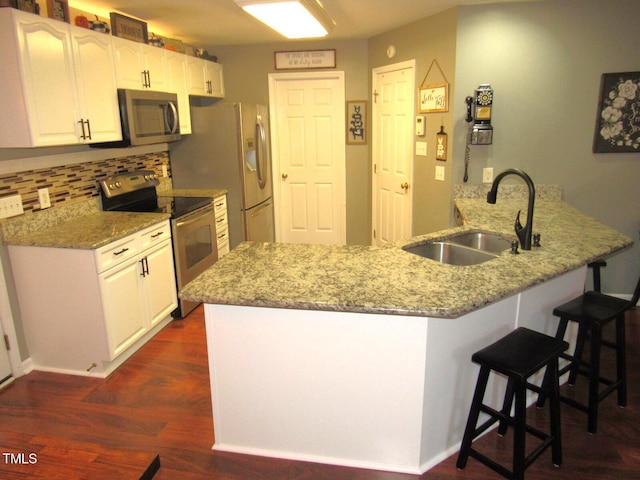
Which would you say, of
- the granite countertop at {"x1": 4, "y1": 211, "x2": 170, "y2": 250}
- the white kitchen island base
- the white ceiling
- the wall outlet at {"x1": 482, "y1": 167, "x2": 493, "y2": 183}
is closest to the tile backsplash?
the granite countertop at {"x1": 4, "y1": 211, "x2": 170, "y2": 250}

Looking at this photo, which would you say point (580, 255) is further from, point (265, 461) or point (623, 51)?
point (623, 51)

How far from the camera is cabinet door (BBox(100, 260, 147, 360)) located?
110 inches

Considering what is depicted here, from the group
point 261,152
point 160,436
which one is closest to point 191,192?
point 261,152

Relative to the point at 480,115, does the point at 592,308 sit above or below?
below

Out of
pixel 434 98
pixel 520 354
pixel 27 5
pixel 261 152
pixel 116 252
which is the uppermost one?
pixel 27 5

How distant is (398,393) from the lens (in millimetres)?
1943

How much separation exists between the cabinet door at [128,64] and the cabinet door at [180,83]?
0.42 m

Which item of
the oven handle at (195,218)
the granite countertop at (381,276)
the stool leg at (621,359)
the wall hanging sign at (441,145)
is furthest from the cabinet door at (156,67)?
the stool leg at (621,359)

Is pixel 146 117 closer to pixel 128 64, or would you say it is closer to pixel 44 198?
pixel 128 64

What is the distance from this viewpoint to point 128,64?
330 centimetres

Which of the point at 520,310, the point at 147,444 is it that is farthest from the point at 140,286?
the point at 520,310

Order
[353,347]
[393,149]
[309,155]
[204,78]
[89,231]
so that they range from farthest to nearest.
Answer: [309,155], [393,149], [204,78], [89,231], [353,347]

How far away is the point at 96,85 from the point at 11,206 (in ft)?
3.00

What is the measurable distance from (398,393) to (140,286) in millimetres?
1954
